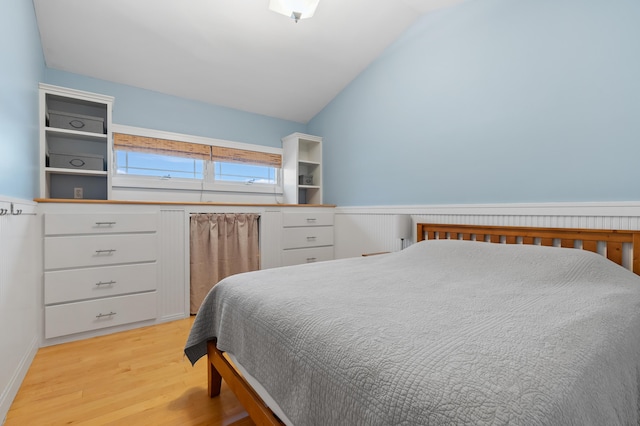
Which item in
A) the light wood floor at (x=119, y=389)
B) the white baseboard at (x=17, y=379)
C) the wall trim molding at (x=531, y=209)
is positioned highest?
the wall trim molding at (x=531, y=209)

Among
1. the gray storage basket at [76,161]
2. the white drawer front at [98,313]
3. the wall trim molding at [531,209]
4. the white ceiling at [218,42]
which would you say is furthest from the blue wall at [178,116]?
the wall trim molding at [531,209]

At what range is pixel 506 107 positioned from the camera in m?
2.09

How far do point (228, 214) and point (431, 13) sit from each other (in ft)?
8.25

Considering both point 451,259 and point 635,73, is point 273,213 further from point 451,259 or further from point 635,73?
point 635,73

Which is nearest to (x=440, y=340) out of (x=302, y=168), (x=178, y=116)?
(x=178, y=116)

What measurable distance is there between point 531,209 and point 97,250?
3.00 m

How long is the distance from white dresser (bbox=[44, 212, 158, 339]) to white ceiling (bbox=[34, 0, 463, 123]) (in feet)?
4.50

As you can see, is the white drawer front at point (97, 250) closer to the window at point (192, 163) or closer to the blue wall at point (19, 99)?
the blue wall at point (19, 99)

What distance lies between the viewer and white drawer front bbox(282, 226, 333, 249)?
3119mm

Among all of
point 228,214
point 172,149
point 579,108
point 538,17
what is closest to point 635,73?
point 579,108

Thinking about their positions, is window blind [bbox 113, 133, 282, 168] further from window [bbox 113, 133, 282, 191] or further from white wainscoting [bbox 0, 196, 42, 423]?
white wainscoting [bbox 0, 196, 42, 423]

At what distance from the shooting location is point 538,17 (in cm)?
194

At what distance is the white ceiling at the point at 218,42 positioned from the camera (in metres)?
2.24

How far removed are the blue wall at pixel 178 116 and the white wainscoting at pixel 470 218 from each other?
136 cm
